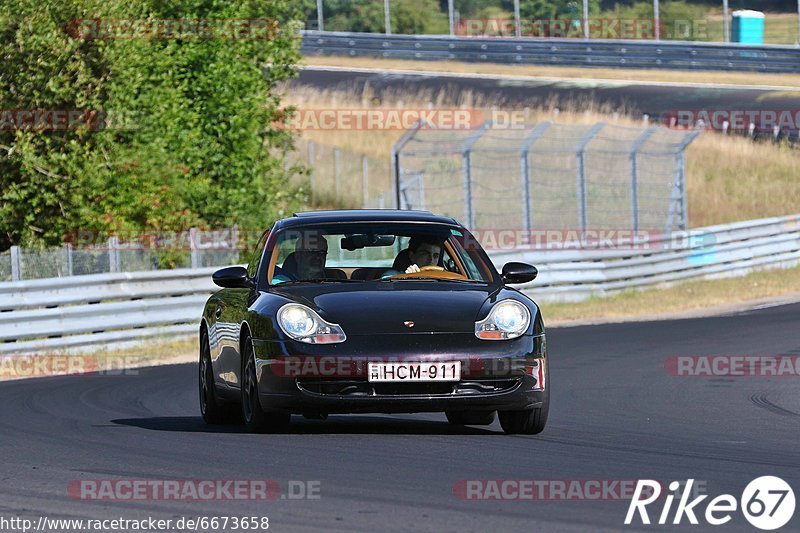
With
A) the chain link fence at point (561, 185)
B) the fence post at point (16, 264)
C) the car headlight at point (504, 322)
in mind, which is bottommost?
the chain link fence at point (561, 185)

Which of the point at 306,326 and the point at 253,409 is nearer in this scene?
the point at 306,326

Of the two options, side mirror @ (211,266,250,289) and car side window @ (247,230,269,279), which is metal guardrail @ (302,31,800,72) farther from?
side mirror @ (211,266,250,289)

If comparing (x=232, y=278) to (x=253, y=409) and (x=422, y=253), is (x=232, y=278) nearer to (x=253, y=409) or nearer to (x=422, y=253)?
(x=253, y=409)

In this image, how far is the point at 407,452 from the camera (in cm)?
881

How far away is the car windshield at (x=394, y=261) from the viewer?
34.3 feet

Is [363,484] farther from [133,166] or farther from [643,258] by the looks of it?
[643,258]

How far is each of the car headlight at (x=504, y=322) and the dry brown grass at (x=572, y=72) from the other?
4228 centimetres

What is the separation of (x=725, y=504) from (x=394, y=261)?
4.26 m

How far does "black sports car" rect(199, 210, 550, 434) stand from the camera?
9.36 meters

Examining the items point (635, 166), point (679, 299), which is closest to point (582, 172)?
point (635, 166)

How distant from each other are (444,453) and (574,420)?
8.00ft

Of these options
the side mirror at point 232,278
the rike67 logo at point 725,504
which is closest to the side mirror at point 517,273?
the side mirror at point 232,278

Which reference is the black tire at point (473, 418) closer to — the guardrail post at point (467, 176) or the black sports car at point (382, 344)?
the black sports car at point (382, 344)

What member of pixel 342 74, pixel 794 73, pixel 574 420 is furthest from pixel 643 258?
pixel 342 74
